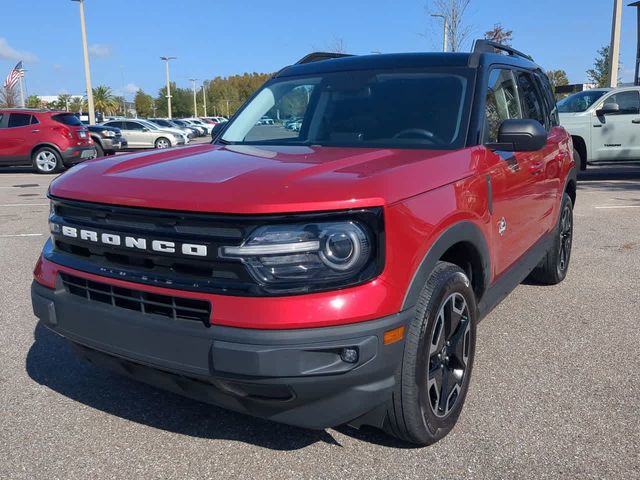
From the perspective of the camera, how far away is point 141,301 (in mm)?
2428

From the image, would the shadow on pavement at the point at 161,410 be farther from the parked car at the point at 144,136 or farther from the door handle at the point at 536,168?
the parked car at the point at 144,136

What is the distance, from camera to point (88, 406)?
10.5ft

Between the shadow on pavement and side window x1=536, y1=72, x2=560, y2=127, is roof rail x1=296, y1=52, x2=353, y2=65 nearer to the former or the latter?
side window x1=536, y1=72, x2=560, y2=127

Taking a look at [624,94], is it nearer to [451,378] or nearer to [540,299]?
[540,299]

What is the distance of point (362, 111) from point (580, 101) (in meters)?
10.4

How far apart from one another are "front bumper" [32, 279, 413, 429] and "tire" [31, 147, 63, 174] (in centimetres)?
1556

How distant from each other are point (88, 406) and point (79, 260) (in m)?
0.96

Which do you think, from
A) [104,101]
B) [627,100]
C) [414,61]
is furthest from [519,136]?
[104,101]

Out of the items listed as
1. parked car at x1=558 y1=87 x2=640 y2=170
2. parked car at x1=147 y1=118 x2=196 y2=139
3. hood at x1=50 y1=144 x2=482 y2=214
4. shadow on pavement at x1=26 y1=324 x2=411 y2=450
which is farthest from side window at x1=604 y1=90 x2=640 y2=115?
parked car at x1=147 y1=118 x2=196 y2=139

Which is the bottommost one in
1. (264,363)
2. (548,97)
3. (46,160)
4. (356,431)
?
(356,431)

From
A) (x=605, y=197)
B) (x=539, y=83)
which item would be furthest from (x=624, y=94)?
(x=539, y=83)

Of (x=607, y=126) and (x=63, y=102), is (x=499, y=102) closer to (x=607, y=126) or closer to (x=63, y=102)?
(x=607, y=126)

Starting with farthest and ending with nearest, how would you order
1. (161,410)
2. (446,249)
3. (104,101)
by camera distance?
(104,101)
(161,410)
(446,249)

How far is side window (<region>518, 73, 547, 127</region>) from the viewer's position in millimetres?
4415
